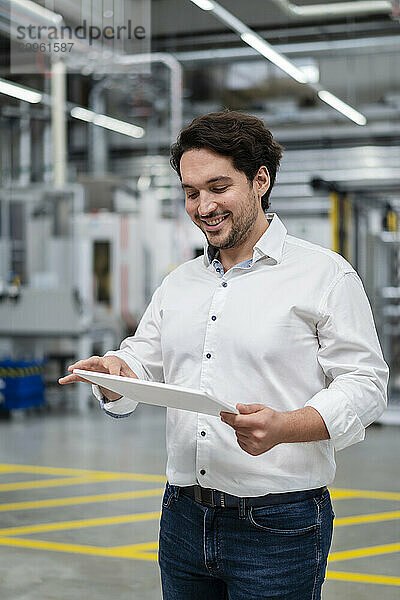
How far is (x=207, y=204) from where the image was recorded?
149cm

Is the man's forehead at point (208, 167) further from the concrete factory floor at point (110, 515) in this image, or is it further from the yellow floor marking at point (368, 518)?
the yellow floor marking at point (368, 518)

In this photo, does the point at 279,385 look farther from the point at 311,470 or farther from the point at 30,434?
the point at 30,434

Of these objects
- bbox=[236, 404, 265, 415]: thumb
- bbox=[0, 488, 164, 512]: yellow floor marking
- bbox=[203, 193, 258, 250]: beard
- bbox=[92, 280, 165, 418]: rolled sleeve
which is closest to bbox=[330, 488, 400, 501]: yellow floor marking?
bbox=[0, 488, 164, 512]: yellow floor marking

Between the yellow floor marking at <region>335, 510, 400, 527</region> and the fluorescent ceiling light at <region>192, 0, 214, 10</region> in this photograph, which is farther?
the fluorescent ceiling light at <region>192, 0, 214, 10</region>

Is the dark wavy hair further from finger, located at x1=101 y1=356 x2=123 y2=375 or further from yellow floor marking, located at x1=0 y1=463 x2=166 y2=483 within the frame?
yellow floor marking, located at x1=0 y1=463 x2=166 y2=483

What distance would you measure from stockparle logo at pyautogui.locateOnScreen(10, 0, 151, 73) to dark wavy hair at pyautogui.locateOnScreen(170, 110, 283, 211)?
703cm

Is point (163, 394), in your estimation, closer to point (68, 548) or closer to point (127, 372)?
point (127, 372)

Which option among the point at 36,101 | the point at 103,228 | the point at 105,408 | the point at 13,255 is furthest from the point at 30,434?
the point at 105,408

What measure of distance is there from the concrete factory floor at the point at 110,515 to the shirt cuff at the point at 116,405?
2198 millimetres

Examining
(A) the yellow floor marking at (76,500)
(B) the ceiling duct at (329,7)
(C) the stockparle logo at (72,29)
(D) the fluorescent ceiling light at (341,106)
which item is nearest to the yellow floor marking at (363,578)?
(A) the yellow floor marking at (76,500)

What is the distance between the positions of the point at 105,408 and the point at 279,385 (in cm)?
38

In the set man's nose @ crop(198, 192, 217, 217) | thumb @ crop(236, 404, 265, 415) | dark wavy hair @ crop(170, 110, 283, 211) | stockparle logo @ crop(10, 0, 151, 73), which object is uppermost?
stockparle logo @ crop(10, 0, 151, 73)

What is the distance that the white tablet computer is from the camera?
51.9 inches

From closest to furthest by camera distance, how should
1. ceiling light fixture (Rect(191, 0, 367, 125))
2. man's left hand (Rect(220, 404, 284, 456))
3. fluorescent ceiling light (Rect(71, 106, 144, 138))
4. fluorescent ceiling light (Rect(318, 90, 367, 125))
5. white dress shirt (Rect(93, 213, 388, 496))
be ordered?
man's left hand (Rect(220, 404, 284, 456)), white dress shirt (Rect(93, 213, 388, 496)), ceiling light fixture (Rect(191, 0, 367, 125)), fluorescent ceiling light (Rect(318, 90, 367, 125)), fluorescent ceiling light (Rect(71, 106, 144, 138))
